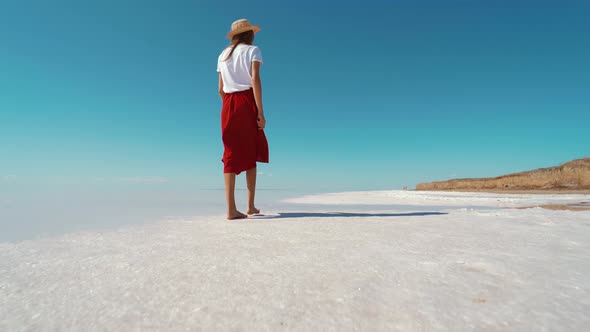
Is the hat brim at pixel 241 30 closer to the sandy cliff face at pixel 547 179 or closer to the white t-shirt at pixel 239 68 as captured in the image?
the white t-shirt at pixel 239 68

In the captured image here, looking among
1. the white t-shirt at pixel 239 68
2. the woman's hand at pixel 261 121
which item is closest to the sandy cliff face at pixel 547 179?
the woman's hand at pixel 261 121

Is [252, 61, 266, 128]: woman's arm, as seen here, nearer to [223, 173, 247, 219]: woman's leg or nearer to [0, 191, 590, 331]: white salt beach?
[223, 173, 247, 219]: woman's leg

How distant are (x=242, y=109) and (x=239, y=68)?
42cm

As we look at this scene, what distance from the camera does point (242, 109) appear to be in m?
2.69

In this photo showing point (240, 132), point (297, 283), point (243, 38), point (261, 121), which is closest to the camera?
point (297, 283)

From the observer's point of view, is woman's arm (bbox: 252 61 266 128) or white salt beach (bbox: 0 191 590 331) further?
woman's arm (bbox: 252 61 266 128)

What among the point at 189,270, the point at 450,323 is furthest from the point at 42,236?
the point at 450,323

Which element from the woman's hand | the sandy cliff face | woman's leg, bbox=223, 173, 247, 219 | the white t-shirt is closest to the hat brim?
the white t-shirt

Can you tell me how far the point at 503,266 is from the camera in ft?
2.84

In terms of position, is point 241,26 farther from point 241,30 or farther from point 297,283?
point 297,283

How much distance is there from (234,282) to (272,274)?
0.37ft

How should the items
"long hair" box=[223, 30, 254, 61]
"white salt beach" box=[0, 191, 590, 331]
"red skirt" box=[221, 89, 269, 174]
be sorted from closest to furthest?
"white salt beach" box=[0, 191, 590, 331], "red skirt" box=[221, 89, 269, 174], "long hair" box=[223, 30, 254, 61]

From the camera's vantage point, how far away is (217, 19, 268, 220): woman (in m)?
2.63

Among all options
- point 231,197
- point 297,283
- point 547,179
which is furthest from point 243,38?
point 547,179
